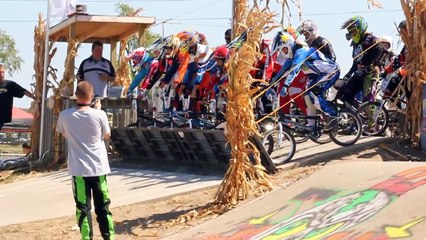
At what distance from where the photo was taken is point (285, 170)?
36.4ft

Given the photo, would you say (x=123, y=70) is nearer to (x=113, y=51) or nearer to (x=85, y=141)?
(x=113, y=51)

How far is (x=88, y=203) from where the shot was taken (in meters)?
8.15

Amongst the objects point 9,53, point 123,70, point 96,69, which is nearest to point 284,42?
point 96,69

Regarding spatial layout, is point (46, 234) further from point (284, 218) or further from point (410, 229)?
point (410, 229)

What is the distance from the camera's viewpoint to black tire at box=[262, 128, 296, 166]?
11344 millimetres

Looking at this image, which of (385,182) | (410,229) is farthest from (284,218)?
(410,229)

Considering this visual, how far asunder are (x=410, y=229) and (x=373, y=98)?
662 cm

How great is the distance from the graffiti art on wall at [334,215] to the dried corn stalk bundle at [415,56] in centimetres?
317

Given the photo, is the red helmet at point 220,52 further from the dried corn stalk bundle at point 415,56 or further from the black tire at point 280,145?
the dried corn stalk bundle at point 415,56

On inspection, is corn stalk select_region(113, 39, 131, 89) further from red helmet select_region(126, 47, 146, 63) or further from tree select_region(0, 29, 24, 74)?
tree select_region(0, 29, 24, 74)

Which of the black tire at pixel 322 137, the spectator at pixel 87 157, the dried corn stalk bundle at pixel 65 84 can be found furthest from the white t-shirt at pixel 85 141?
the dried corn stalk bundle at pixel 65 84

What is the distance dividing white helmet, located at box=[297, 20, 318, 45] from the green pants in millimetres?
5899

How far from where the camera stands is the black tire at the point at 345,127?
39.5 ft

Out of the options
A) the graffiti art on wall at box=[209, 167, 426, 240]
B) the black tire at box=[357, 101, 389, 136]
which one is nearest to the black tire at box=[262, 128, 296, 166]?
the black tire at box=[357, 101, 389, 136]
